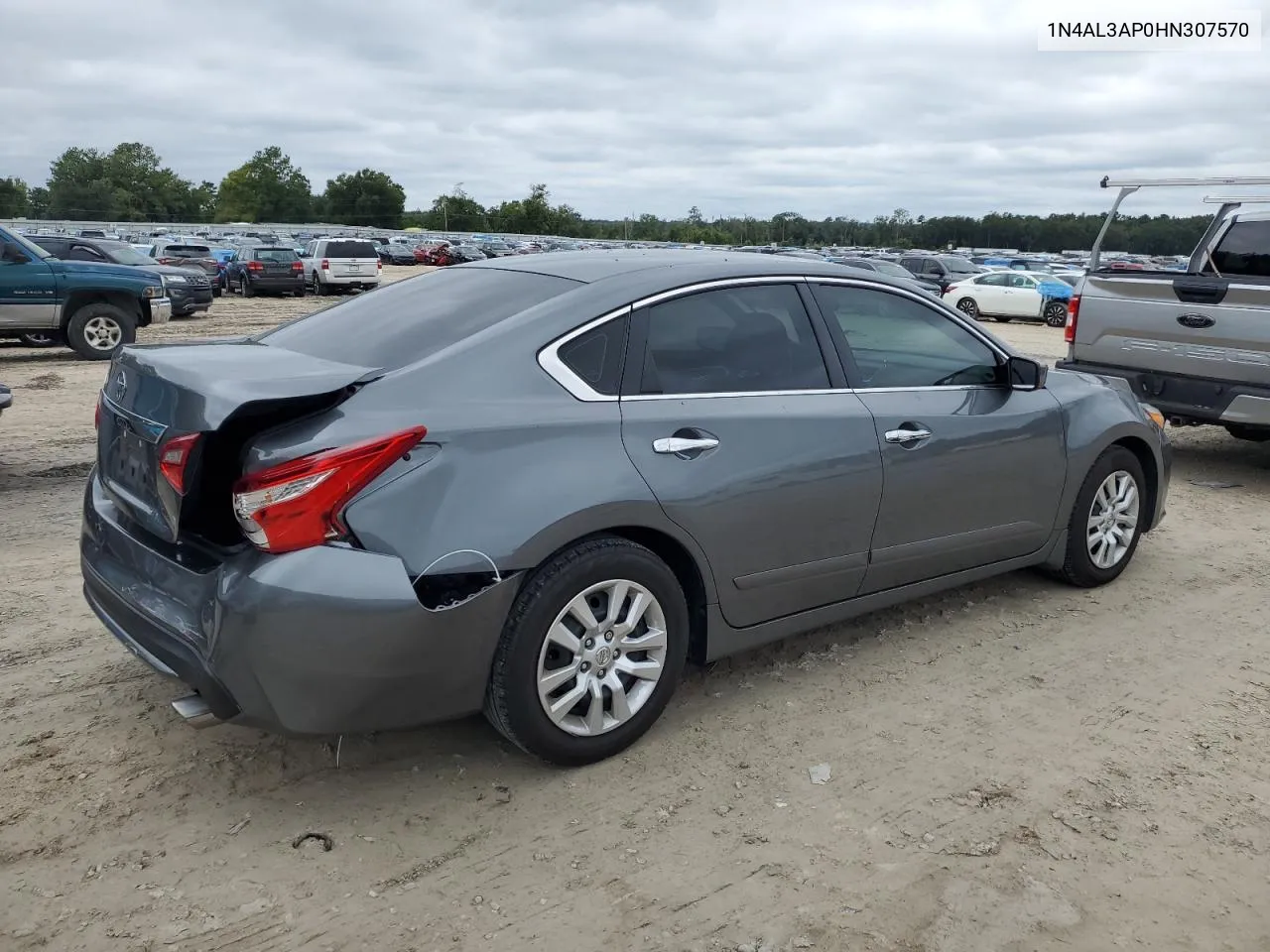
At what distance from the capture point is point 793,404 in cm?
383

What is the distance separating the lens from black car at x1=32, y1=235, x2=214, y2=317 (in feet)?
59.2

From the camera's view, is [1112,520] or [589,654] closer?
[589,654]

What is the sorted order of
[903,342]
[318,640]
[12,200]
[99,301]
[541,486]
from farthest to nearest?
[12,200]
[99,301]
[903,342]
[541,486]
[318,640]

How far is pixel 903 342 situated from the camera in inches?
172

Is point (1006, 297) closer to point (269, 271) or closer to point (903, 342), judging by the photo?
point (269, 271)

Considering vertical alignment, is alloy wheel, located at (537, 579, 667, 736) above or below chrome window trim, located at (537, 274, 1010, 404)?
below

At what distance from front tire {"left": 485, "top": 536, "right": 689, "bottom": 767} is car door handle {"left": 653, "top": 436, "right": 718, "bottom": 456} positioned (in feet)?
1.09

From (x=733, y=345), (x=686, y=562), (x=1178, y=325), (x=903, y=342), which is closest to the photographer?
(x=686, y=562)

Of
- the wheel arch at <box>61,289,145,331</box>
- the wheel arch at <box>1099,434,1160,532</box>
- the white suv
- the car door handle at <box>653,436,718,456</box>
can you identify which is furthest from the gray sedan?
the white suv

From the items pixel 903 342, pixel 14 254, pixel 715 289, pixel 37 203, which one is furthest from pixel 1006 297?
pixel 37 203

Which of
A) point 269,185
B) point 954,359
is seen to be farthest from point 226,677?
point 269,185

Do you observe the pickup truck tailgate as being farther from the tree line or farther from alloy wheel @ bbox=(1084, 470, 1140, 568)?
the tree line

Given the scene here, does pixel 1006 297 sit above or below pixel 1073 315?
below

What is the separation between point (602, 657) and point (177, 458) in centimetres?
140
